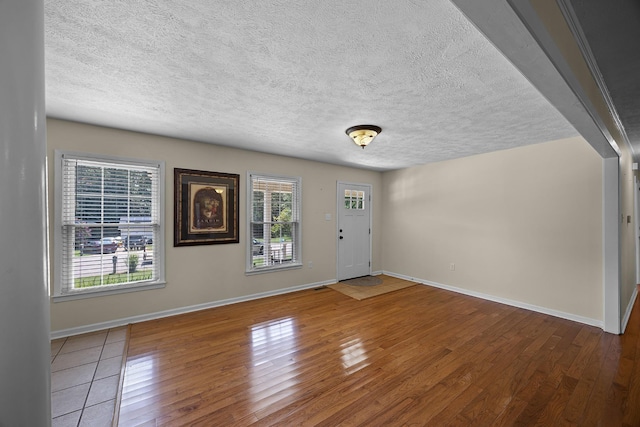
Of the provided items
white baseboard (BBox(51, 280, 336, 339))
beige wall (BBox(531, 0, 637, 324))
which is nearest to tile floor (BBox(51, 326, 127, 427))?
white baseboard (BBox(51, 280, 336, 339))

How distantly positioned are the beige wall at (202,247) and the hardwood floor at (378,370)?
35cm

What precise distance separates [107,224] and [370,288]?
13.4 feet

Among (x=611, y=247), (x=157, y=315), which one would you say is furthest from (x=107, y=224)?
(x=611, y=247)

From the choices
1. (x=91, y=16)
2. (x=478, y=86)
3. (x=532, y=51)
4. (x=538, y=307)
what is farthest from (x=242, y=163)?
(x=538, y=307)

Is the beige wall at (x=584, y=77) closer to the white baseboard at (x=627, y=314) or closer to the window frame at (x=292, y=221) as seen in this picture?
the white baseboard at (x=627, y=314)

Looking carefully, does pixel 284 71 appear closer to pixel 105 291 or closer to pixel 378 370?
pixel 378 370

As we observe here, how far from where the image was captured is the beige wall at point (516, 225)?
3445mm

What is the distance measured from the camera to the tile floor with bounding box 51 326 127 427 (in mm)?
1873

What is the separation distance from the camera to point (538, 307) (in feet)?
12.5

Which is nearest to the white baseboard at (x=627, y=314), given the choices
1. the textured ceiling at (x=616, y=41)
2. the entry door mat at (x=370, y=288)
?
the textured ceiling at (x=616, y=41)

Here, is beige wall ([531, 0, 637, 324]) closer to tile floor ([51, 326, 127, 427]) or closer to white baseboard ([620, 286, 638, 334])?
white baseboard ([620, 286, 638, 334])

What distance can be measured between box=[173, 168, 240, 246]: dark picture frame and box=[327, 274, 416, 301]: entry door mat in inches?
83.0

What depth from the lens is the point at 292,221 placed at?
4777 mm

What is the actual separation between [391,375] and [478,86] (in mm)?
2534
